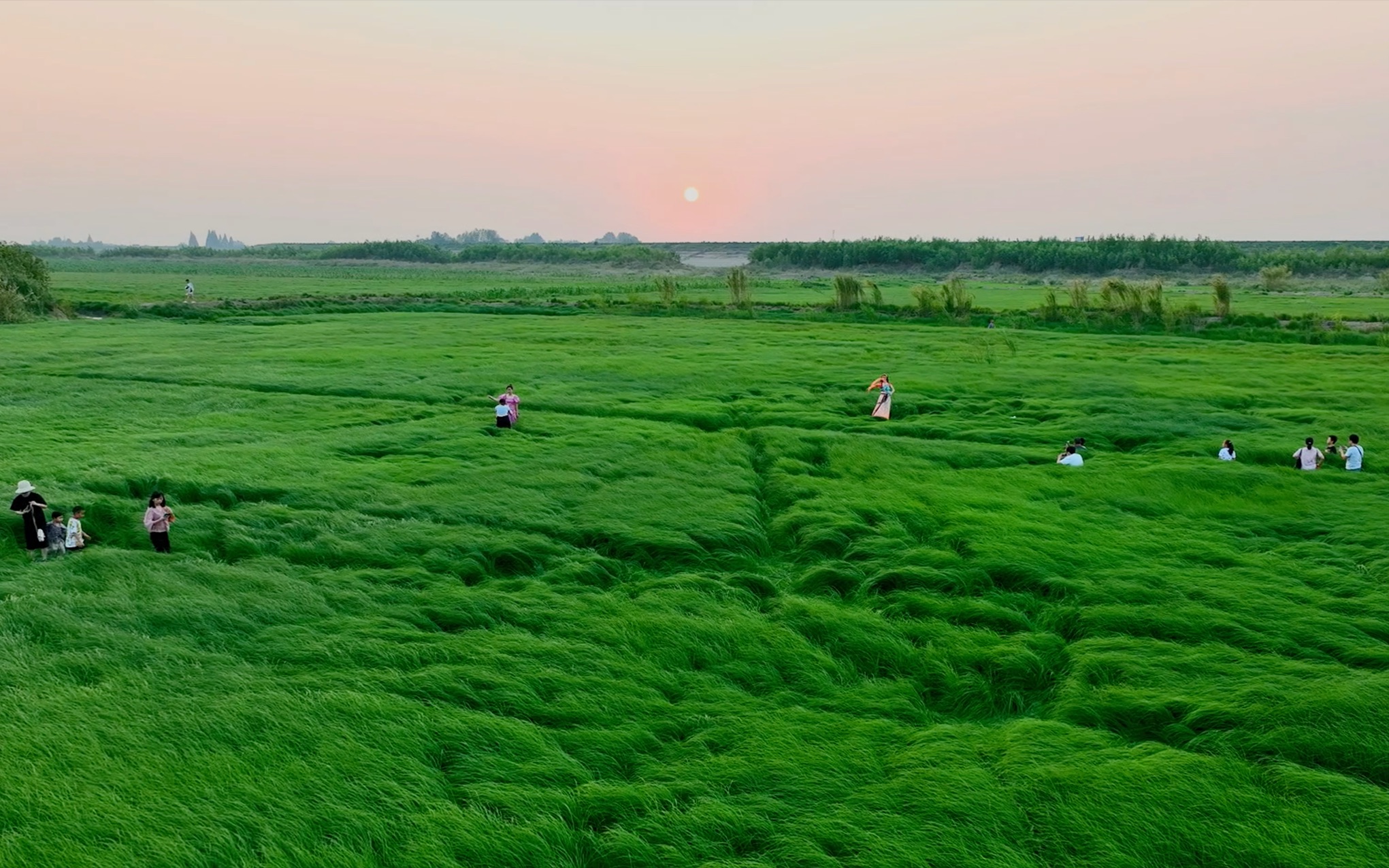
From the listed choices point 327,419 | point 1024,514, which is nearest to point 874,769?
point 1024,514

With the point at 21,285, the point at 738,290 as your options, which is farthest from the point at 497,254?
the point at 21,285

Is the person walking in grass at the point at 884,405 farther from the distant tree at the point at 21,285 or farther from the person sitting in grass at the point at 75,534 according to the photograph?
the distant tree at the point at 21,285

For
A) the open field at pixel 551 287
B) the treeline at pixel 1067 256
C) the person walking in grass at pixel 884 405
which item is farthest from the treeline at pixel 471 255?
the person walking in grass at pixel 884 405

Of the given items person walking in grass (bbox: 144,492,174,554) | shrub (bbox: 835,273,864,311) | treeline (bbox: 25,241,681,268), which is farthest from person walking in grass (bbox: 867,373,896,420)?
treeline (bbox: 25,241,681,268)

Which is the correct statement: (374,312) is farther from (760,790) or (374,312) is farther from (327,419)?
(760,790)

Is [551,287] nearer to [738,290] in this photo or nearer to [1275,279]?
[738,290]

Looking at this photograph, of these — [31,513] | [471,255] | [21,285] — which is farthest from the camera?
[471,255]
